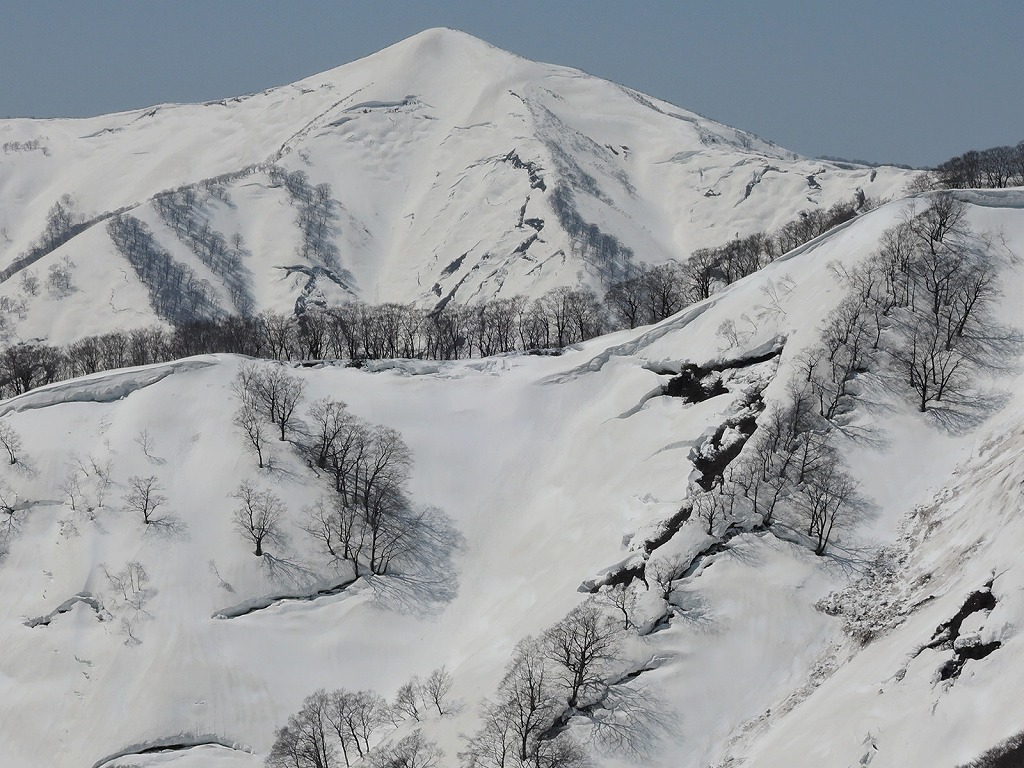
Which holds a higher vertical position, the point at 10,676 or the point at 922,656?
the point at 922,656

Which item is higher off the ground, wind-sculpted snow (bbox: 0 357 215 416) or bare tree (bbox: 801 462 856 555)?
wind-sculpted snow (bbox: 0 357 215 416)

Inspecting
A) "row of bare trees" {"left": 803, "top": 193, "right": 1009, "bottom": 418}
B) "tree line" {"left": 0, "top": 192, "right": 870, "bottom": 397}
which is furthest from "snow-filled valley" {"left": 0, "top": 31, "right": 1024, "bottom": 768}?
"tree line" {"left": 0, "top": 192, "right": 870, "bottom": 397}

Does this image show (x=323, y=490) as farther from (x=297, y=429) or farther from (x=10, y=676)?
(x=10, y=676)

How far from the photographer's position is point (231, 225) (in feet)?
612

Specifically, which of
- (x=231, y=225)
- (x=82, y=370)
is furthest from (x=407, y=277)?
(x=82, y=370)

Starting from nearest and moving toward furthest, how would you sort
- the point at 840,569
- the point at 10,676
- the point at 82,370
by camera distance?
the point at 840,569
the point at 10,676
the point at 82,370

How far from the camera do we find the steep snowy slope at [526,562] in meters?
43.9

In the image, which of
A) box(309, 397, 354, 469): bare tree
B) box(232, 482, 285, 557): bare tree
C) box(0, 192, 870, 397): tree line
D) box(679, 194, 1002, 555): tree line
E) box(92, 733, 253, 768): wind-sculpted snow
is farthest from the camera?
box(0, 192, 870, 397): tree line

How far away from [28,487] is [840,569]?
63264 millimetres

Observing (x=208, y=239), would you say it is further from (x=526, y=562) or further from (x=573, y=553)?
(x=573, y=553)

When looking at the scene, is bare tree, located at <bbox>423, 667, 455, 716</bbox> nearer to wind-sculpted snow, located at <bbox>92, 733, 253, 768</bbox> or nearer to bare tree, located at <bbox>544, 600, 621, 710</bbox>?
bare tree, located at <bbox>544, 600, 621, 710</bbox>

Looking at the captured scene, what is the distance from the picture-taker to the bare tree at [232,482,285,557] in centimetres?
6469

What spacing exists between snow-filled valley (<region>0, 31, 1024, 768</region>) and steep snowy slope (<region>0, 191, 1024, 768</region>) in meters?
0.21

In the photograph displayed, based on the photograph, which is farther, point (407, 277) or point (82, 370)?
point (407, 277)
